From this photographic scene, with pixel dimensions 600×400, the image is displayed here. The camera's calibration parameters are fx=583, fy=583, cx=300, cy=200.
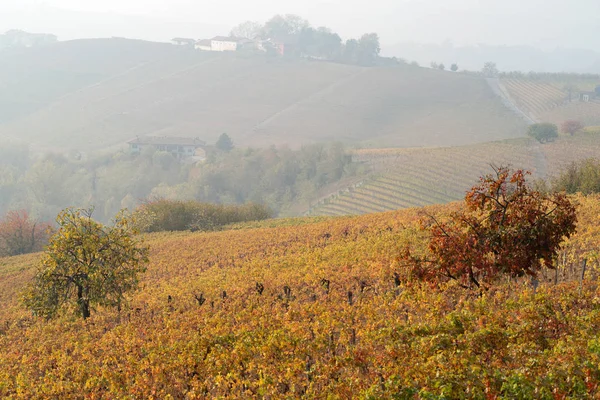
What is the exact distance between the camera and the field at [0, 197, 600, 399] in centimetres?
1055

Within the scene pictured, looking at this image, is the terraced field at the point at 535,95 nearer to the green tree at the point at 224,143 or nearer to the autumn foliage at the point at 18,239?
the green tree at the point at 224,143

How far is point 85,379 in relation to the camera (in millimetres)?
16234

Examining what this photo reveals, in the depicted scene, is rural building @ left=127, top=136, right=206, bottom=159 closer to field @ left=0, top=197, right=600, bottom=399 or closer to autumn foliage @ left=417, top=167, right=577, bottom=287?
field @ left=0, top=197, right=600, bottom=399

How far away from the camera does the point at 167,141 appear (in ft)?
521

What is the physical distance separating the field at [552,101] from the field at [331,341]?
131987 millimetres

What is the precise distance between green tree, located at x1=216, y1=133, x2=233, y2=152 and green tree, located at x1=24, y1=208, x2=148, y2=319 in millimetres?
130815

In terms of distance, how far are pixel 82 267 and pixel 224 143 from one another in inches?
5218

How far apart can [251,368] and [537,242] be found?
8833 millimetres

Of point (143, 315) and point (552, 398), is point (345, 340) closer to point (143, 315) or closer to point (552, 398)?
point (552, 398)

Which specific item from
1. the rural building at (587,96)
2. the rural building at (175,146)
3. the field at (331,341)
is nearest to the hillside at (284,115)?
the rural building at (175,146)

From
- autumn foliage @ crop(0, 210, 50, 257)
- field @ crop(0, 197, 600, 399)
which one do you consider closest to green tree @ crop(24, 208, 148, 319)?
field @ crop(0, 197, 600, 399)

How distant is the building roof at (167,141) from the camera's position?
157750 millimetres

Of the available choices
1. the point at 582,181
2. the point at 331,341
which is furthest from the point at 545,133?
the point at 331,341

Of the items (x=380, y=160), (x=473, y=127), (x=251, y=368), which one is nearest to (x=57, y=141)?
(x=380, y=160)
